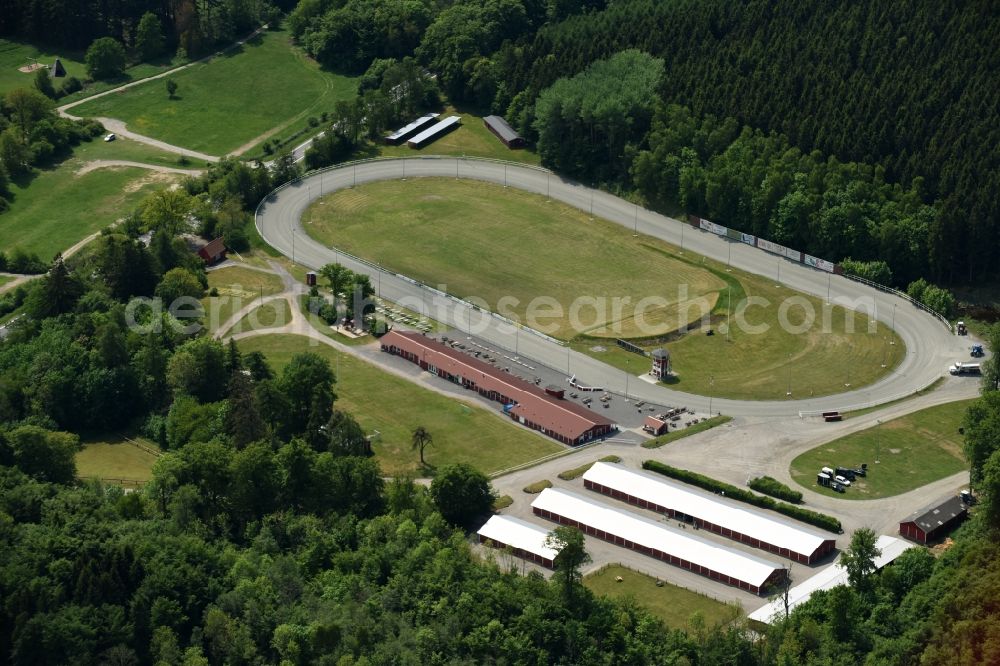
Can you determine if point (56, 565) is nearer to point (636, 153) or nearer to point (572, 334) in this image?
point (572, 334)

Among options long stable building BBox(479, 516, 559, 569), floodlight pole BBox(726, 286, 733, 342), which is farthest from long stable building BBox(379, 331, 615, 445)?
floodlight pole BBox(726, 286, 733, 342)

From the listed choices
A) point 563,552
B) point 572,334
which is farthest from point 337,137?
point 563,552

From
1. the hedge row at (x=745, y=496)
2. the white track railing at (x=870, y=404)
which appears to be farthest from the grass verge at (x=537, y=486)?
the white track railing at (x=870, y=404)

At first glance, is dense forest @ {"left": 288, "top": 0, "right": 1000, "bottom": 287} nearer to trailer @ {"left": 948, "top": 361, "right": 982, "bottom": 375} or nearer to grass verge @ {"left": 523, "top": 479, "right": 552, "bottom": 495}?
trailer @ {"left": 948, "top": 361, "right": 982, "bottom": 375}

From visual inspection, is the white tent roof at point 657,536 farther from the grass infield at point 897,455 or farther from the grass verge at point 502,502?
the grass infield at point 897,455

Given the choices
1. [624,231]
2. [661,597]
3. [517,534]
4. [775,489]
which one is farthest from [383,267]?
[661,597]

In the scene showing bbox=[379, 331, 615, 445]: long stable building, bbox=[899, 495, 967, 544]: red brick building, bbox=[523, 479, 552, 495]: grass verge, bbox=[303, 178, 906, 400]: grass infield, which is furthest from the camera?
bbox=[303, 178, 906, 400]: grass infield
